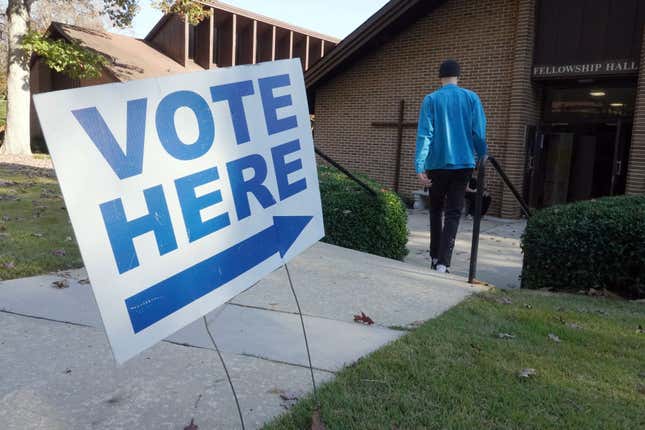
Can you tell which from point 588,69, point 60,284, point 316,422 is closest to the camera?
point 316,422

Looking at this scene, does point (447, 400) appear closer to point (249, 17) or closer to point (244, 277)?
point (244, 277)

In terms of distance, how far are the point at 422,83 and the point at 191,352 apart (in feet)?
38.2

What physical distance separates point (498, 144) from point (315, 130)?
5.66m

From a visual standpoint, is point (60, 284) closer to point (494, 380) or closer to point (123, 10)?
point (494, 380)

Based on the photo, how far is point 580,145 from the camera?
12.5 meters

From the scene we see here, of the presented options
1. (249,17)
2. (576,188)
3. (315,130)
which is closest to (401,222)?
(576,188)

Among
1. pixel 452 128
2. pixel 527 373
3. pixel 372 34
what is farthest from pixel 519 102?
pixel 527 373

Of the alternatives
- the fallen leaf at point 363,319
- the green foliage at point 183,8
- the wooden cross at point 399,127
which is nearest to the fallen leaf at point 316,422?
the fallen leaf at point 363,319

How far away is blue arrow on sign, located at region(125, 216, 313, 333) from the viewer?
186 cm

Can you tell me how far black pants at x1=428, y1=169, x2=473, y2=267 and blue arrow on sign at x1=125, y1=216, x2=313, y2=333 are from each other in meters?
2.86

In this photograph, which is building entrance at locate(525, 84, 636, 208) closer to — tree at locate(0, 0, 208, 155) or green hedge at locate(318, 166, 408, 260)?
green hedge at locate(318, 166, 408, 260)

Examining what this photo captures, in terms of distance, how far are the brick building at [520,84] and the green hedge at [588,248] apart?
6.42 meters

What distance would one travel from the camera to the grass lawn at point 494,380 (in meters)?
2.34

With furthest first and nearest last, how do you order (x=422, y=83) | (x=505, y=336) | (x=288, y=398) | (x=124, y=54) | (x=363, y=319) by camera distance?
(x=124, y=54) → (x=422, y=83) → (x=363, y=319) → (x=505, y=336) → (x=288, y=398)
